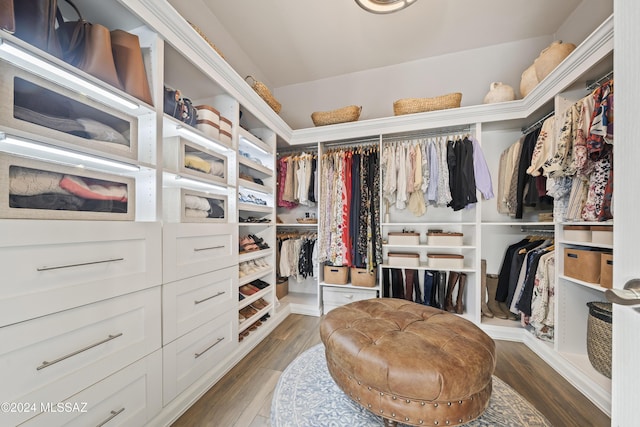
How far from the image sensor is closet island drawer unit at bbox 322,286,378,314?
240cm

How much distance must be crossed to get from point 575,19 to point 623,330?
3024 millimetres

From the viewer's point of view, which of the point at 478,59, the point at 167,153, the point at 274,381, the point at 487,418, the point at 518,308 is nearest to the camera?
the point at 487,418

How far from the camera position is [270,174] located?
7.70ft

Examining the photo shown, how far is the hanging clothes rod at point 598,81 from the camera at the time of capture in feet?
4.52

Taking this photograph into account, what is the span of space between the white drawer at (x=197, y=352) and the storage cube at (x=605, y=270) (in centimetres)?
235

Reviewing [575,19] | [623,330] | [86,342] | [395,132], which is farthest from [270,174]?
[575,19]

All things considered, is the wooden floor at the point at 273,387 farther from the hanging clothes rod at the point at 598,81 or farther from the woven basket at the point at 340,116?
the woven basket at the point at 340,116

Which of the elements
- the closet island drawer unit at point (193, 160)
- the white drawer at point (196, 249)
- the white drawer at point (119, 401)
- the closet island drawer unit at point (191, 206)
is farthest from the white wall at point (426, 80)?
the white drawer at point (119, 401)

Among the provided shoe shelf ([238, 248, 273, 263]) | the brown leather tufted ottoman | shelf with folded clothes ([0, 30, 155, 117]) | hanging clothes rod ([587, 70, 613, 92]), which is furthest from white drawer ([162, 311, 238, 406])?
hanging clothes rod ([587, 70, 613, 92])

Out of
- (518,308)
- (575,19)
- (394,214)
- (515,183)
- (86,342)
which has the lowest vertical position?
(518,308)

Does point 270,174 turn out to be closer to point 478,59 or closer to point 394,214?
point 394,214

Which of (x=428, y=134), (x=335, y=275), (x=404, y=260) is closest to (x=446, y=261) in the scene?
(x=404, y=260)

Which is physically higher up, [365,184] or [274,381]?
[365,184]

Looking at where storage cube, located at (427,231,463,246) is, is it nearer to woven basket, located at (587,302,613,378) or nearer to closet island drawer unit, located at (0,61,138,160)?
woven basket, located at (587,302,613,378)
